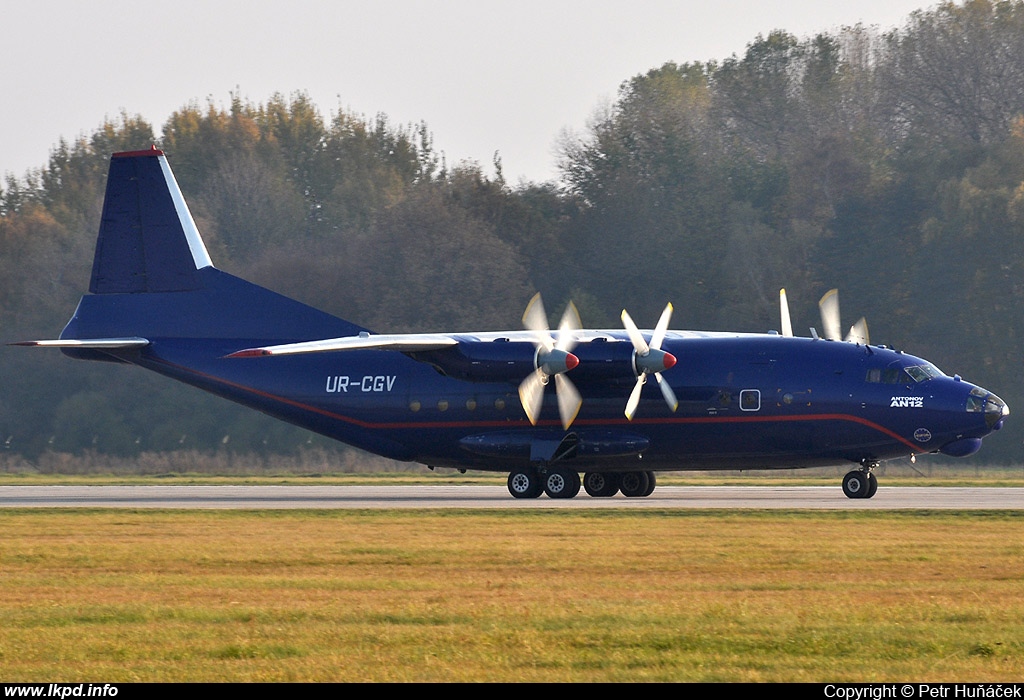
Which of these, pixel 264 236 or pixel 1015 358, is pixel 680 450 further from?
pixel 264 236

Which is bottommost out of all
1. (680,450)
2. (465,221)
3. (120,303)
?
(680,450)

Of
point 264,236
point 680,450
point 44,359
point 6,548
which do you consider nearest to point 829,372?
point 680,450

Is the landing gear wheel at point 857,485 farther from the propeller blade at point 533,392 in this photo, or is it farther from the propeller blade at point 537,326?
the propeller blade at point 537,326

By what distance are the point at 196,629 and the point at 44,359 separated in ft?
155

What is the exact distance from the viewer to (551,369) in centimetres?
Answer: 3019

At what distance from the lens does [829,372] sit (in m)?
30.6

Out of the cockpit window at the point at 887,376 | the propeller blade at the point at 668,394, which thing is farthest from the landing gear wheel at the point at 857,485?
the propeller blade at the point at 668,394

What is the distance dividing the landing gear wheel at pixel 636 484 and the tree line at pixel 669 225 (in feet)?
63.6

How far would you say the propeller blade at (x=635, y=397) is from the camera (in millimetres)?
30547

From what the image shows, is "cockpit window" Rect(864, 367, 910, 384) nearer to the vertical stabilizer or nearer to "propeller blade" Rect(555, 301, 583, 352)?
"propeller blade" Rect(555, 301, 583, 352)

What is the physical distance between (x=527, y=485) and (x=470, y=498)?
1.46 m

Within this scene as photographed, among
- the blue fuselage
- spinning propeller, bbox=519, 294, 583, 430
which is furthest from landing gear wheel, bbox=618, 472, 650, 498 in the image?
spinning propeller, bbox=519, 294, 583, 430
